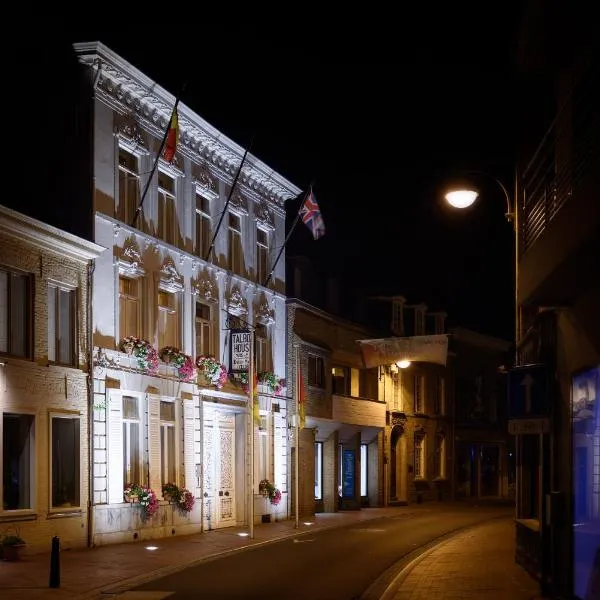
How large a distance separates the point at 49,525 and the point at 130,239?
7.59 metres

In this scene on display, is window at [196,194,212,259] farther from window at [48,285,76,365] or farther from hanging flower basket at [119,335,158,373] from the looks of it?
window at [48,285,76,365]

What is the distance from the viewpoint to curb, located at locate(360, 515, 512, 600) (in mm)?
16328

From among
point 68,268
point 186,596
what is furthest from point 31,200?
point 186,596

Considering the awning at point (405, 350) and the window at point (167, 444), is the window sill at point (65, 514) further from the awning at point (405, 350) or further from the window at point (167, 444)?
the awning at point (405, 350)

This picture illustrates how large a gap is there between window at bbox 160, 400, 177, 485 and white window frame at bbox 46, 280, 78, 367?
446cm

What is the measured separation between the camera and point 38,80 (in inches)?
977

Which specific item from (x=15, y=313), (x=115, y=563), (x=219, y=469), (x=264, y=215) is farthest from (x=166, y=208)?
(x=115, y=563)

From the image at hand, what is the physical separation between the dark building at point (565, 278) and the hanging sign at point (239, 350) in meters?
15.3

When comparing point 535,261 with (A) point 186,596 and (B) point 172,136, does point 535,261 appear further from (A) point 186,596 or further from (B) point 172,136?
(B) point 172,136

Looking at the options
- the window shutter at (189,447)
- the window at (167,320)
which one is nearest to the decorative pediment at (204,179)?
the window at (167,320)

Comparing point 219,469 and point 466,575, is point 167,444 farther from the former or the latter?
point 466,575

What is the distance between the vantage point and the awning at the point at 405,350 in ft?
126

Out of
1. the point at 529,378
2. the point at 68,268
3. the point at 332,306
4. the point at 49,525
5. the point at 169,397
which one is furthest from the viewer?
the point at 332,306

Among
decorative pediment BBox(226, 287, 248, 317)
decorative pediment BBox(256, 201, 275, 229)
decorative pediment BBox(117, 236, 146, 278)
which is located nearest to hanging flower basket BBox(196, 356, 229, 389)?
decorative pediment BBox(226, 287, 248, 317)
